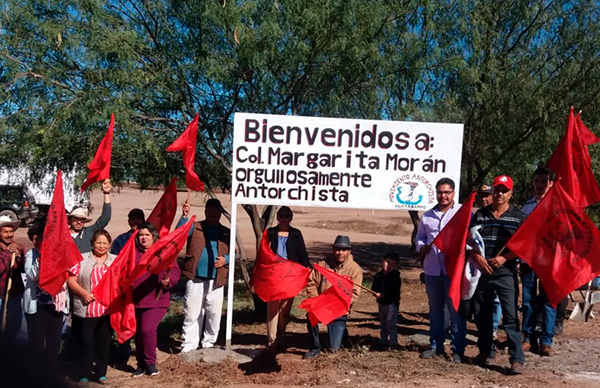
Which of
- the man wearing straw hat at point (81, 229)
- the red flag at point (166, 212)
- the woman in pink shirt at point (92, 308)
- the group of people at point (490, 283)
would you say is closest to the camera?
the woman in pink shirt at point (92, 308)

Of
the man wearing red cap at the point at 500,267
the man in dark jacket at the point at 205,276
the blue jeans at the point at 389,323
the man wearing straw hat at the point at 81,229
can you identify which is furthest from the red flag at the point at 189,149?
the man wearing red cap at the point at 500,267

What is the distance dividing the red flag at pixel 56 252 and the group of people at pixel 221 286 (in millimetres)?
125

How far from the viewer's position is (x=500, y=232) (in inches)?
262

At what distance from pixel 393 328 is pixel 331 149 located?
221cm

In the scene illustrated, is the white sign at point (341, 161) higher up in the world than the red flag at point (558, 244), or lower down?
higher up

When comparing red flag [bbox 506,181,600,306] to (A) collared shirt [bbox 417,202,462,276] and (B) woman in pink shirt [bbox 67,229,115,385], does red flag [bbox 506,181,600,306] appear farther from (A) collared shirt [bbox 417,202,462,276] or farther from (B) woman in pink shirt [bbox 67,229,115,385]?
(B) woman in pink shirt [bbox 67,229,115,385]

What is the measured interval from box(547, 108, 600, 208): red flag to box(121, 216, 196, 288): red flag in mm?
4326

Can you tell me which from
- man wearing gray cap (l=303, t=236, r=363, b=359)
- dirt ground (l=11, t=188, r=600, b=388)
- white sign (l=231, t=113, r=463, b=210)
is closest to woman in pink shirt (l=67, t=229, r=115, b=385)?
dirt ground (l=11, t=188, r=600, b=388)

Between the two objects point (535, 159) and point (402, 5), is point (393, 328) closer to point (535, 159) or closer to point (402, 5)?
point (402, 5)

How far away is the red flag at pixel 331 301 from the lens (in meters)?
7.04

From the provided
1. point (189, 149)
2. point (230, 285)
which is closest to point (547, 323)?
point (230, 285)

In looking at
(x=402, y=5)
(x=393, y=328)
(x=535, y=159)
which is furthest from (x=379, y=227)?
(x=393, y=328)

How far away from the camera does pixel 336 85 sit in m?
10.3

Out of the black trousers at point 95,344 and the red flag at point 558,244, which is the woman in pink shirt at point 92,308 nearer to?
the black trousers at point 95,344
